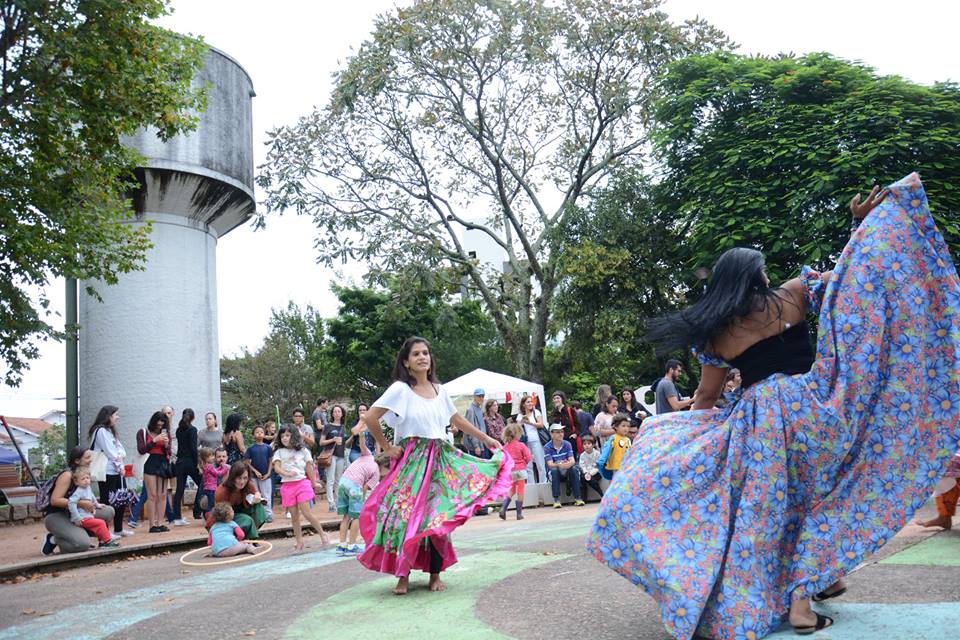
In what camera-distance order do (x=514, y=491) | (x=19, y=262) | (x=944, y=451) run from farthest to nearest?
(x=514, y=491) < (x=19, y=262) < (x=944, y=451)

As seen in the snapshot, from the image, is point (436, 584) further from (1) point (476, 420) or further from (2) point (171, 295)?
(2) point (171, 295)

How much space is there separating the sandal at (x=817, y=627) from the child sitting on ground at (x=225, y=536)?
7471mm

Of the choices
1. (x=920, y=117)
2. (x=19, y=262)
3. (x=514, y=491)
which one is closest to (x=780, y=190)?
(x=920, y=117)

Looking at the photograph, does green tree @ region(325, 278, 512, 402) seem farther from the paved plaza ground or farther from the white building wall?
the paved plaza ground

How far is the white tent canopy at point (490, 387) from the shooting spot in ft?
63.9

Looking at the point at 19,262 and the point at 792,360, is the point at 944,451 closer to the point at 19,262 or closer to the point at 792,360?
the point at 792,360

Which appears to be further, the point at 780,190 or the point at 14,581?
the point at 780,190

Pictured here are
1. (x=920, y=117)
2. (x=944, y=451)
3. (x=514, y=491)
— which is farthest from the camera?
(x=920, y=117)

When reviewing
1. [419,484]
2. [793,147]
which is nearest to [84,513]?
[419,484]

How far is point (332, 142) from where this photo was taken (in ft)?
84.7

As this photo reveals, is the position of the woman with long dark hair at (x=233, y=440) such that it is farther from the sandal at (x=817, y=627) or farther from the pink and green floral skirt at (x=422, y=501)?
the sandal at (x=817, y=627)

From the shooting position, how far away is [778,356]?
4332mm

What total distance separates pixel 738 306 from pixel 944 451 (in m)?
1.11

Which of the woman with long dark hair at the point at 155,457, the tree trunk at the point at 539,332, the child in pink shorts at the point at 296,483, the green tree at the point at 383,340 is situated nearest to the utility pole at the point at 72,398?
the woman with long dark hair at the point at 155,457
